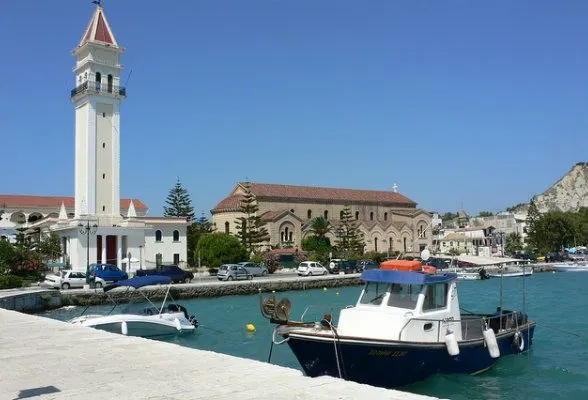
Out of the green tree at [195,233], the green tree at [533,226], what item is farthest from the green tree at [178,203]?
the green tree at [533,226]

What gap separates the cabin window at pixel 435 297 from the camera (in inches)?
591

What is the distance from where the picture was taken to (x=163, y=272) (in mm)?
43969

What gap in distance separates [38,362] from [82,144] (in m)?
47.0

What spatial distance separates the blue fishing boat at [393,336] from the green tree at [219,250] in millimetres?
46908

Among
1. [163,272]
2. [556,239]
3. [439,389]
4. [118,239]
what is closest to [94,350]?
[439,389]

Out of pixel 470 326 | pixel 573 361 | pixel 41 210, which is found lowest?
pixel 573 361

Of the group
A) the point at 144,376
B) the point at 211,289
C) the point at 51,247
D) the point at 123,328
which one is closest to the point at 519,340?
the point at 144,376

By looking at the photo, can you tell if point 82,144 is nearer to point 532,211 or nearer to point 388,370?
point 388,370

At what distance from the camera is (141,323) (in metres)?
21.8

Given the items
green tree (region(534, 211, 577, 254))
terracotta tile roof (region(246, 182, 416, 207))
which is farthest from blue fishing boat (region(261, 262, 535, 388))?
green tree (region(534, 211, 577, 254))

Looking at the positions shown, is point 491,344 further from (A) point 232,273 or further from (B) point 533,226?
(B) point 533,226

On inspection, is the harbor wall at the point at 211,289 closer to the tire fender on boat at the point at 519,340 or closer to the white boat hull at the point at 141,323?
the white boat hull at the point at 141,323

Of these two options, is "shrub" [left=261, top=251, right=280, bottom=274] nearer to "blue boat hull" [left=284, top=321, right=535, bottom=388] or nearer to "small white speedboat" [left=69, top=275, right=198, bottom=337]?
"small white speedboat" [left=69, top=275, right=198, bottom=337]

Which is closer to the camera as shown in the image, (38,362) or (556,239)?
(38,362)
